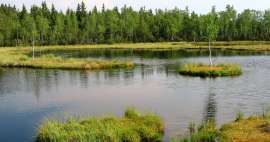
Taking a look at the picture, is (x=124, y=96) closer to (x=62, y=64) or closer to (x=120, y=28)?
(x=62, y=64)

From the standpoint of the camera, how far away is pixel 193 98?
165 feet

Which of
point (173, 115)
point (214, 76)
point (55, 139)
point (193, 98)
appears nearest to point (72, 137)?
point (55, 139)

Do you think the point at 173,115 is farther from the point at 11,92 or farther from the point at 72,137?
the point at 11,92

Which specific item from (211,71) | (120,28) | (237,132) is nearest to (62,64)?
(211,71)

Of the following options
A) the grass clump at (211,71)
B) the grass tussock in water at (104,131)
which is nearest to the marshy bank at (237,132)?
the grass tussock in water at (104,131)

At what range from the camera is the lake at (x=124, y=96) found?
130ft

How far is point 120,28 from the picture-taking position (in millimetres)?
192875

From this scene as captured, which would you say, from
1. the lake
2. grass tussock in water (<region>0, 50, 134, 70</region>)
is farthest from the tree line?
the lake

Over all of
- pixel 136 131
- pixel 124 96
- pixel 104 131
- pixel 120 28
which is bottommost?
pixel 124 96

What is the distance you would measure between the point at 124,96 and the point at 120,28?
Result: 142 metres

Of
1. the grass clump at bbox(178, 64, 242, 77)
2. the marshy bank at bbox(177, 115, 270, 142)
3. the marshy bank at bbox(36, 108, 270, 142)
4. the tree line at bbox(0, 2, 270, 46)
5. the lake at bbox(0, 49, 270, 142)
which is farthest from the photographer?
the tree line at bbox(0, 2, 270, 46)

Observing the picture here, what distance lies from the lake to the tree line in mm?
98619

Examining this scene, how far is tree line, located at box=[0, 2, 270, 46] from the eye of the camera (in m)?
176

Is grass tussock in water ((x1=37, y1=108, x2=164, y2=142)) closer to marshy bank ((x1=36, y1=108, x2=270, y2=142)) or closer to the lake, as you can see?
marshy bank ((x1=36, y1=108, x2=270, y2=142))
